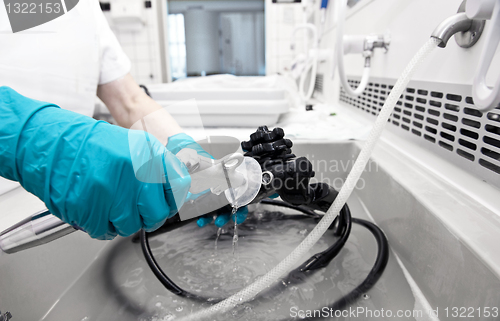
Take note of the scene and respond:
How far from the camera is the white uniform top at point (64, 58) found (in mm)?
508

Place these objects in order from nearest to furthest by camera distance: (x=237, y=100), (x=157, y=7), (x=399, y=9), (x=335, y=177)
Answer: (x=399, y=9) → (x=335, y=177) → (x=237, y=100) → (x=157, y=7)

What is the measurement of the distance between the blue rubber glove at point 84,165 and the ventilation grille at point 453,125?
0.44 meters

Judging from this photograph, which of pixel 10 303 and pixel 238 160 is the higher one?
pixel 238 160

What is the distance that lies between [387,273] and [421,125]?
0.35m

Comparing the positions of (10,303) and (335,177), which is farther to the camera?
(335,177)

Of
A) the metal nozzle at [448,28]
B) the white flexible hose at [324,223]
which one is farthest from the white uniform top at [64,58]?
the metal nozzle at [448,28]

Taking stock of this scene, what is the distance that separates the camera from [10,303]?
0.35m

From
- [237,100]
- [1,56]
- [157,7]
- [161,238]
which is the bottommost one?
[161,238]

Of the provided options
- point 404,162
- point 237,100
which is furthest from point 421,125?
point 237,100

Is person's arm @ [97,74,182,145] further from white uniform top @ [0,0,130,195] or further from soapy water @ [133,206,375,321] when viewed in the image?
soapy water @ [133,206,375,321]

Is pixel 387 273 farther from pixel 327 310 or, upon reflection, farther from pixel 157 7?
pixel 157 7

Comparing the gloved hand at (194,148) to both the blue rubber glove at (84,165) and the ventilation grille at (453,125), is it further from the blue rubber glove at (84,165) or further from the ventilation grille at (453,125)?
the ventilation grille at (453,125)

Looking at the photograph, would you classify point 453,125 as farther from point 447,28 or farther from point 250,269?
point 250,269

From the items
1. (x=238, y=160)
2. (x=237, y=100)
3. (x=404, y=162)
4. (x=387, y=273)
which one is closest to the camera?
(x=238, y=160)
